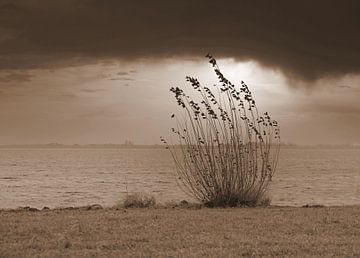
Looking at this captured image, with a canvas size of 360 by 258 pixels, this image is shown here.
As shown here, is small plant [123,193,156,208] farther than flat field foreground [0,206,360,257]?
Yes

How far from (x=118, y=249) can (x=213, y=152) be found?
6273mm

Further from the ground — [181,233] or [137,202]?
[137,202]

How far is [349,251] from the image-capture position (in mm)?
8492

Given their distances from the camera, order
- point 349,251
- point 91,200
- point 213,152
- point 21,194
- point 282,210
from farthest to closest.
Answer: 1. point 21,194
2. point 91,200
3. point 213,152
4. point 282,210
5. point 349,251

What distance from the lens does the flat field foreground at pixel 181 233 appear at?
335 inches

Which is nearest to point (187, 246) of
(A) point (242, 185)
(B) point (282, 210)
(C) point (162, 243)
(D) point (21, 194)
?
(C) point (162, 243)

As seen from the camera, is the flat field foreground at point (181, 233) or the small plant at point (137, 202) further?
the small plant at point (137, 202)

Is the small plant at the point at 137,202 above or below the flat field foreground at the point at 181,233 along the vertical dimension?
above

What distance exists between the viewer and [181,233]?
9.97 m

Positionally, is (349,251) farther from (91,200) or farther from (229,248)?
(91,200)

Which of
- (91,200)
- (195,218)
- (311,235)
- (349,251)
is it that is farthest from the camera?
(91,200)

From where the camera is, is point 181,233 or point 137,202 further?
point 137,202

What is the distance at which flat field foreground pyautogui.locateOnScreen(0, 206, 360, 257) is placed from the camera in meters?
8.50

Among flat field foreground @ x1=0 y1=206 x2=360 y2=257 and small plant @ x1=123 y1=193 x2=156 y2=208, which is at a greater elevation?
small plant @ x1=123 y1=193 x2=156 y2=208
